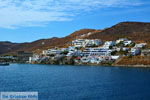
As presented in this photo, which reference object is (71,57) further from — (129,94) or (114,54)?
(129,94)

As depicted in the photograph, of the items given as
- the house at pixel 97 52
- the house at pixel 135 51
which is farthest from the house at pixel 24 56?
the house at pixel 135 51

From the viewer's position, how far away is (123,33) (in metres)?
173

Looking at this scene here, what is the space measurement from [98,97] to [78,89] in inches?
272

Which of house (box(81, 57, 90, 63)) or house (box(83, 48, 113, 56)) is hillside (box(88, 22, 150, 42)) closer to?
house (box(83, 48, 113, 56))

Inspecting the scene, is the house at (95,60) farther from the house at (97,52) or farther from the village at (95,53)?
the house at (97,52)

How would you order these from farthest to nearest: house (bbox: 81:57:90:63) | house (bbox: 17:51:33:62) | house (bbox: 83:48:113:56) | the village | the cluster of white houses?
house (bbox: 17:51:33:62), house (bbox: 83:48:113:56), house (bbox: 81:57:90:63), the cluster of white houses, the village

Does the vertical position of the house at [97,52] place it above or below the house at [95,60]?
above

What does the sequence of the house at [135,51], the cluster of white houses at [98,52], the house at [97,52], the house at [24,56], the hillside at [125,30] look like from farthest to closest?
1. the hillside at [125,30]
2. the house at [24,56]
3. the house at [97,52]
4. the cluster of white houses at [98,52]
5. the house at [135,51]

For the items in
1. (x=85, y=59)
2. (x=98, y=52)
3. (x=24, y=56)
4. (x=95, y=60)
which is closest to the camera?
(x=95, y=60)

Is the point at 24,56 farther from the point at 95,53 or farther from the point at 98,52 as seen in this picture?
the point at 98,52

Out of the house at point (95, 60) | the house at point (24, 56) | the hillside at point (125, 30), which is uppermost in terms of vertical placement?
the hillside at point (125, 30)

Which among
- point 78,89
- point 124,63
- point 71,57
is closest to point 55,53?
point 71,57

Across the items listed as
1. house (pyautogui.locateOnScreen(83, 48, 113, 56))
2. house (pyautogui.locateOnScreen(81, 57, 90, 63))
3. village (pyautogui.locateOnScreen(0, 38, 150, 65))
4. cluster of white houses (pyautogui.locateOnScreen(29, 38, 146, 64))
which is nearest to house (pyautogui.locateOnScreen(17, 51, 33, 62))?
village (pyautogui.locateOnScreen(0, 38, 150, 65))

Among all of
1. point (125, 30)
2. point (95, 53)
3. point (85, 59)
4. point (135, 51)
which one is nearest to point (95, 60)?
point (85, 59)
